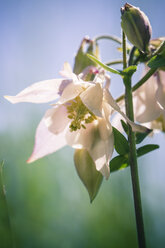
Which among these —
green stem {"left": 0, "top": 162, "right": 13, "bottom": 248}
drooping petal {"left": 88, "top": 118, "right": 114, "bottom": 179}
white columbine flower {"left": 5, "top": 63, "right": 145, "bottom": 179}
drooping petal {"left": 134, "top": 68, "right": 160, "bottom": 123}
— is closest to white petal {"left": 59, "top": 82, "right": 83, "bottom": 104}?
white columbine flower {"left": 5, "top": 63, "right": 145, "bottom": 179}

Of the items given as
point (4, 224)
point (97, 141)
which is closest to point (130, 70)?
point (97, 141)

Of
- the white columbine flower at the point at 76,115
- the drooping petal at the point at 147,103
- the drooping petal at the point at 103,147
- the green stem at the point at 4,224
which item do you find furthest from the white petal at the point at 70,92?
the green stem at the point at 4,224

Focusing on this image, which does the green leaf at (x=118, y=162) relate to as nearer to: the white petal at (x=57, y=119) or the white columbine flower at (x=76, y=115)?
the white columbine flower at (x=76, y=115)

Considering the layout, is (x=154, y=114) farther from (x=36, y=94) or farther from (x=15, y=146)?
(x=15, y=146)

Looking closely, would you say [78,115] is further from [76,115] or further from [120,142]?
[120,142]

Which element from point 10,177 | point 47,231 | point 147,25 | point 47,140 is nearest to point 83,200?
point 47,231
